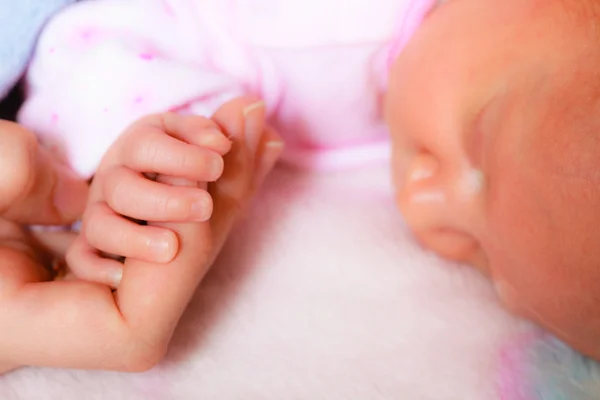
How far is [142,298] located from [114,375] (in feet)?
0.25

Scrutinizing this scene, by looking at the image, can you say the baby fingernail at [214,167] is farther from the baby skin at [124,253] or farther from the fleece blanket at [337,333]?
the fleece blanket at [337,333]

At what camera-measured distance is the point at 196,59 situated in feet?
1.99

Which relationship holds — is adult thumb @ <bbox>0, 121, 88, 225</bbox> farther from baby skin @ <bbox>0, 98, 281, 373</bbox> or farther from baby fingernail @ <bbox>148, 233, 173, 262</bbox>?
baby fingernail @ <bbox>148, 233, 173, 262</bbox>

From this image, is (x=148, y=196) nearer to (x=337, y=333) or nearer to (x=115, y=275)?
(x=115, y=275)

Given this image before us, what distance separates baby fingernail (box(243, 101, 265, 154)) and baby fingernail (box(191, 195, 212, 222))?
0.31ft

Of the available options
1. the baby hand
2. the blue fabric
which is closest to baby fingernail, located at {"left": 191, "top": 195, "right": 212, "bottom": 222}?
the baby hand

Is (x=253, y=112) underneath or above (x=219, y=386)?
above

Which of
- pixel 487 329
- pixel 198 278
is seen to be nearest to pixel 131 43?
pixel 198 278

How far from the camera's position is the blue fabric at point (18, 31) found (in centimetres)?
60

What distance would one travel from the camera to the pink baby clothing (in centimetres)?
57

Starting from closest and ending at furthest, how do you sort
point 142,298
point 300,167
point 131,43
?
point 142,298, point 131,43, point 300,167

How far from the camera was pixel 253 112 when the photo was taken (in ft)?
1.78

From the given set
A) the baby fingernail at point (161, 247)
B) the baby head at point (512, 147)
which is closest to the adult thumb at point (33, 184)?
the baby fingernail at point (161, 247)

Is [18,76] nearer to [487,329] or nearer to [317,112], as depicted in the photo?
[317,112]
